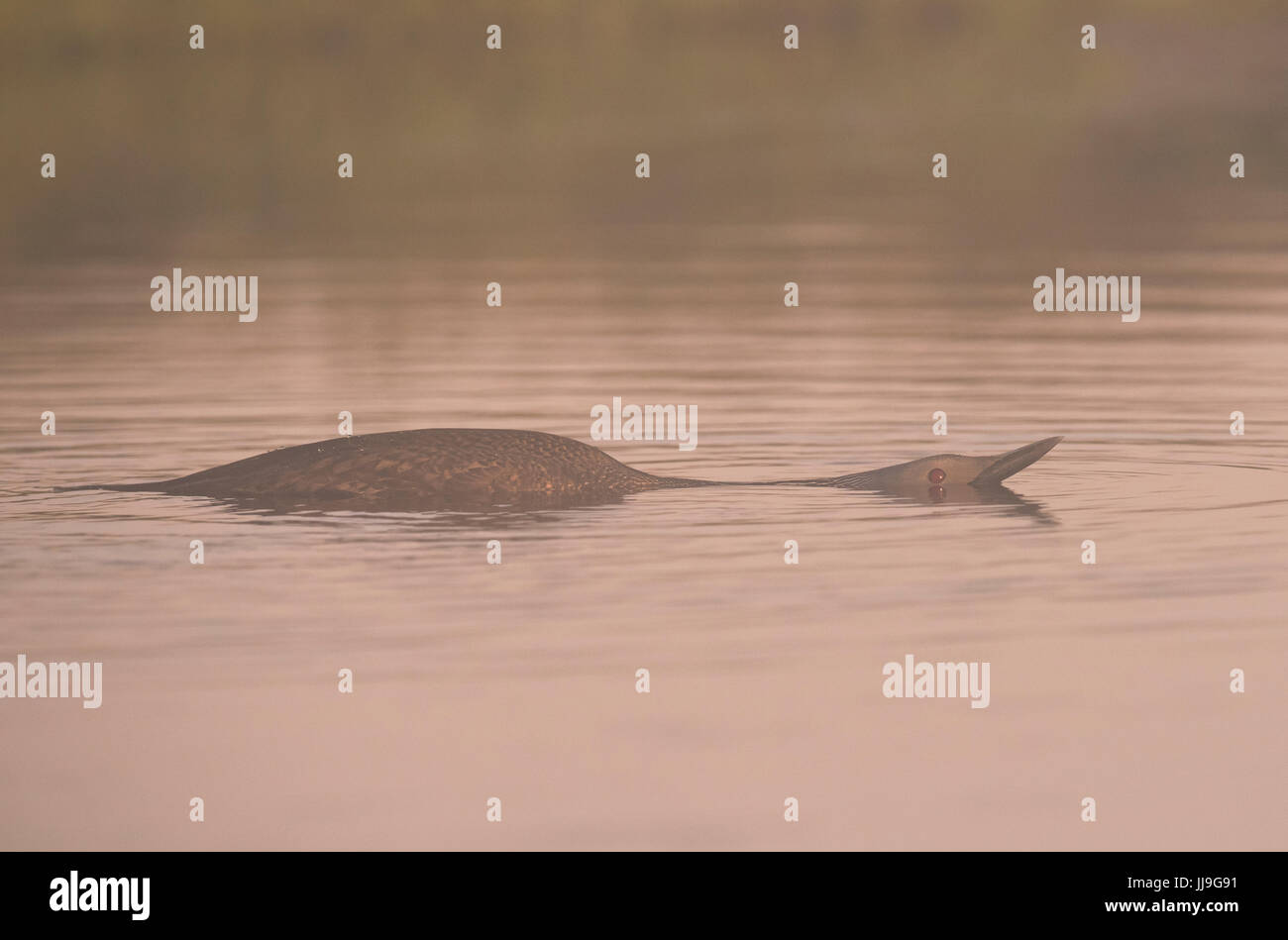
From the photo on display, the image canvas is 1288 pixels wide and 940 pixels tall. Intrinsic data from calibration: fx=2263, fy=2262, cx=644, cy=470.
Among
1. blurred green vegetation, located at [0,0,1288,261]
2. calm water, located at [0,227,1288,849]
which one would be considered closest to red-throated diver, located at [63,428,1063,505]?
calm water, located at [0,227,1288,849]

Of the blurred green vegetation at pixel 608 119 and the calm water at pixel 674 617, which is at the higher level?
the blurred green vegetation at pixel 608 119

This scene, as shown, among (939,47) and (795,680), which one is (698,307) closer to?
(795,680)

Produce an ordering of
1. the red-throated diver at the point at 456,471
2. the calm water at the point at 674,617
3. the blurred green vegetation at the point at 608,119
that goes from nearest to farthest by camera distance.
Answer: the calm water at the point at 674,617 → the red-throated diver at the point at 456,471 → the blurred green vegetation at the point at 608,119

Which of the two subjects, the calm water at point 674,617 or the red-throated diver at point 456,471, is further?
the red-throated diver at point 456,471

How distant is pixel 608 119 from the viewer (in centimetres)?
4738

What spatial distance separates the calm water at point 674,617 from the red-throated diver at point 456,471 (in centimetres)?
34

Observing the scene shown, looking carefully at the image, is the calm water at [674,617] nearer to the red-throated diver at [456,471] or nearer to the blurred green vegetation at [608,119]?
the red-throated diver at [456,471]

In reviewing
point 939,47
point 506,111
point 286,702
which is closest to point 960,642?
point 286,702

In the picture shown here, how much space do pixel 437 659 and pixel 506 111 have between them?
37221mm

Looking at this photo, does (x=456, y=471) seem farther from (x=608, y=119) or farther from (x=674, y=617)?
(x=608, y=119)

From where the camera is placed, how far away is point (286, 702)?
1036cm

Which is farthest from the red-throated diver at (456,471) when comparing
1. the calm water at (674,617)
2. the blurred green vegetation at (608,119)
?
the blurred green vegetation at (608,119)

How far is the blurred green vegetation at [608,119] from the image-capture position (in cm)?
Result: 3594

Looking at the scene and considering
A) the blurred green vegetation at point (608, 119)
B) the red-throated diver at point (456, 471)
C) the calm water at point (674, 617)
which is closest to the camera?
the calm water at point (674, 617)
